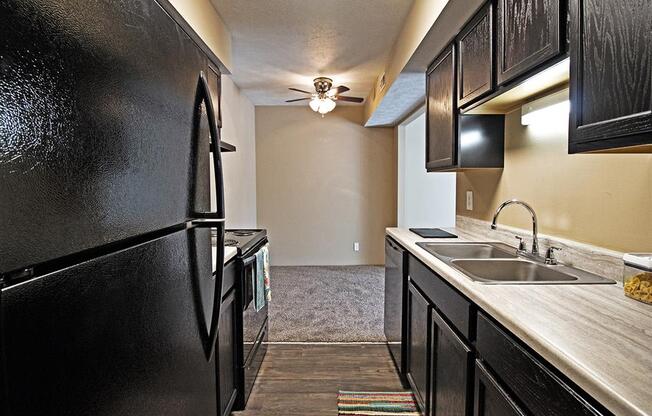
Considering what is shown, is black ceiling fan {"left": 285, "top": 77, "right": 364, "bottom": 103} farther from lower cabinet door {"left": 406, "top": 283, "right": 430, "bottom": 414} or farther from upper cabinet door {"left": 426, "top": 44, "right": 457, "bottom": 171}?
lower cabinet door {"left": 406, "top": 283, "right": 430, "bottom": 414}

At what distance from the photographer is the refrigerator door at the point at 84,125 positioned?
18.6 inches

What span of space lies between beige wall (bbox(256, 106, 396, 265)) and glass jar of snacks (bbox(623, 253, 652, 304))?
4.70 meters

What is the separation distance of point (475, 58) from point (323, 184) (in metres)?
4.08

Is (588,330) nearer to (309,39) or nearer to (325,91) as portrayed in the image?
(309,39)

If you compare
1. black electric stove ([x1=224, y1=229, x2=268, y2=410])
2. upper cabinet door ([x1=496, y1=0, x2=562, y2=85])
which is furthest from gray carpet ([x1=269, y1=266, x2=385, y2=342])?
upper cabinet door ([x1=496, y1=0, x2=562, y2=85])

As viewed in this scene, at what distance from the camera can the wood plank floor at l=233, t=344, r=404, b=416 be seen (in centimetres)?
218

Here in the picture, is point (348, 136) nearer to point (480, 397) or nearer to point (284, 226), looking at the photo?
point (284, 226)

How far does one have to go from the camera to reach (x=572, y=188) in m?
1.65

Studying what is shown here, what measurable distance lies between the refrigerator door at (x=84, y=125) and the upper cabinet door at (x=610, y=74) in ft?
3.61

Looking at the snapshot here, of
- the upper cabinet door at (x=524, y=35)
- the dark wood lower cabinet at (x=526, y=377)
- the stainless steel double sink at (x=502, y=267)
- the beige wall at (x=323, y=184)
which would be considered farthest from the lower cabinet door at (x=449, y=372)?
the beige wall at (x=323, y=184)

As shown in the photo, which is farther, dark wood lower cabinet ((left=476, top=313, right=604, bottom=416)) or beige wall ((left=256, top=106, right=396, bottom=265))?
beige wall ((left=256, top=106, right=396, bottom=265))

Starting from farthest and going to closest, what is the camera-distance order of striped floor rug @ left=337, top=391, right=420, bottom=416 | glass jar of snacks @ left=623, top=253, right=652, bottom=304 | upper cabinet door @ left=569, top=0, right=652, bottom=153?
striped floor rug @ left=337, top=391, right=420, bottom=416, glass jar of snacks @ left=623, top=253, right=652, bottom=304, upper cabinet door @ left=569, top=0, right=652, bottom=153

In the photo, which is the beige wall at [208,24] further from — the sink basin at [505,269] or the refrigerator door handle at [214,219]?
the sink basin at [505,269]

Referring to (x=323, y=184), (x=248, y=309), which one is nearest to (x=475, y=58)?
(x=248, y=309)
